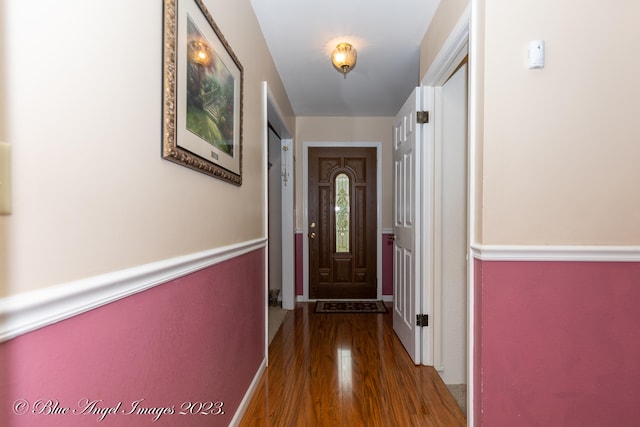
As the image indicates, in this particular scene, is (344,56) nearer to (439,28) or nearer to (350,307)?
(439,28)

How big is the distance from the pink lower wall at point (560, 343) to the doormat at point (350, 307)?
242cm

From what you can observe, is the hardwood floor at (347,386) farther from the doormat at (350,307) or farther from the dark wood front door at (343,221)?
the dark wood front door at (343,221)

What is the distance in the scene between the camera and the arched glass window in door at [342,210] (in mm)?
4301

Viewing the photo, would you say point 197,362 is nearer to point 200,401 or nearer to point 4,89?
point 200,401

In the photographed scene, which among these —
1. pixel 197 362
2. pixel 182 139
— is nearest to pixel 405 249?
pixel 197 362

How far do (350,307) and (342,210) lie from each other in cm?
117

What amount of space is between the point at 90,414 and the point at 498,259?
1384 millimetres

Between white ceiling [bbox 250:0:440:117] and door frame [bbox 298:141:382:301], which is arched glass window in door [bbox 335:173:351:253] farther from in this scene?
white ceiling [bbox 250:0:440:117]

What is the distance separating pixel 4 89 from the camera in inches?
21.1

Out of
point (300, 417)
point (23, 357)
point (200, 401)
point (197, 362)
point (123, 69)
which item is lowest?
point (300, 417)

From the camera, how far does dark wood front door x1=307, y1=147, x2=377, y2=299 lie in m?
4.29

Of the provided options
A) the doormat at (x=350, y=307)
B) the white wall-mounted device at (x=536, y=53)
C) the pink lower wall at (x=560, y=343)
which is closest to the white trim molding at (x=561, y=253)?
the pink lower wall at (x=560, y=343)

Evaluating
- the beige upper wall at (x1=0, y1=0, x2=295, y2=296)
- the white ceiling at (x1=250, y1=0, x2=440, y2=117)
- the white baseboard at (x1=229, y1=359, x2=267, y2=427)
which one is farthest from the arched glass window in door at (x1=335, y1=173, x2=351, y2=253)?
the beige upper wall at (x1=0, y1=0, x2=295, y2=296)

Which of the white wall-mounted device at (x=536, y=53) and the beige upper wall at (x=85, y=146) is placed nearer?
the beige upper wall at (x=85, y=146)
